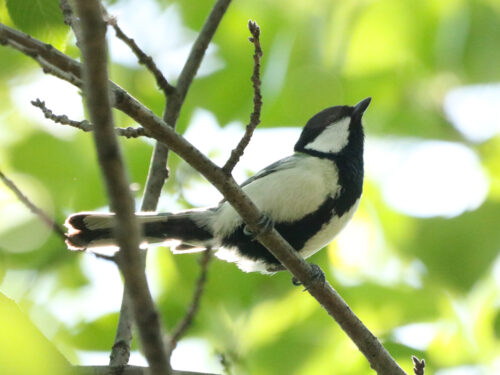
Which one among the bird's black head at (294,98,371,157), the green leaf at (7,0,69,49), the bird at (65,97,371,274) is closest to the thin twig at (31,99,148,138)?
the green leaf at (7,0,69,49)

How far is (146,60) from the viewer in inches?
154

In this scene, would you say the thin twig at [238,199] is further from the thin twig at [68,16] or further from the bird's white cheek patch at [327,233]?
the bird's white cheek patch at [327,233]

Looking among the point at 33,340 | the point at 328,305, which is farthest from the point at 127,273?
the point at 328,305

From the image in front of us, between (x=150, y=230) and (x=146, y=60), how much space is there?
1.07m

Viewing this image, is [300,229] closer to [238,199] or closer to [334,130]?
[334,130]

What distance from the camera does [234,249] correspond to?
14.1 feet

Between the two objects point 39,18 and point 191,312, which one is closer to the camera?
point 39,18

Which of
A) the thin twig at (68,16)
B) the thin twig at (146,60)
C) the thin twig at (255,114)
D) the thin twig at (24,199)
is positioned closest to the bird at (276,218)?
the thin twig at (24,199)

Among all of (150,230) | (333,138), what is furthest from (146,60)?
(333,138)

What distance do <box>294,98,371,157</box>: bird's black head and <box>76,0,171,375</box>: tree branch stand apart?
3.42m

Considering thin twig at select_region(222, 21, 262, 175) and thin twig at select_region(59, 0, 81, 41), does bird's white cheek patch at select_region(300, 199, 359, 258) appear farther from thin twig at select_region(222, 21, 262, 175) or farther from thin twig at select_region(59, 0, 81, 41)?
thin twig at select_region(59, 0, 81, 41)

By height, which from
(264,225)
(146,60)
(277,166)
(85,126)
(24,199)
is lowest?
(264,225)

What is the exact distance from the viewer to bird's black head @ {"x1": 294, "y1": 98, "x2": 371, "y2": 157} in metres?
4.98

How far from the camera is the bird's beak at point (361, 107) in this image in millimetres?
4921
